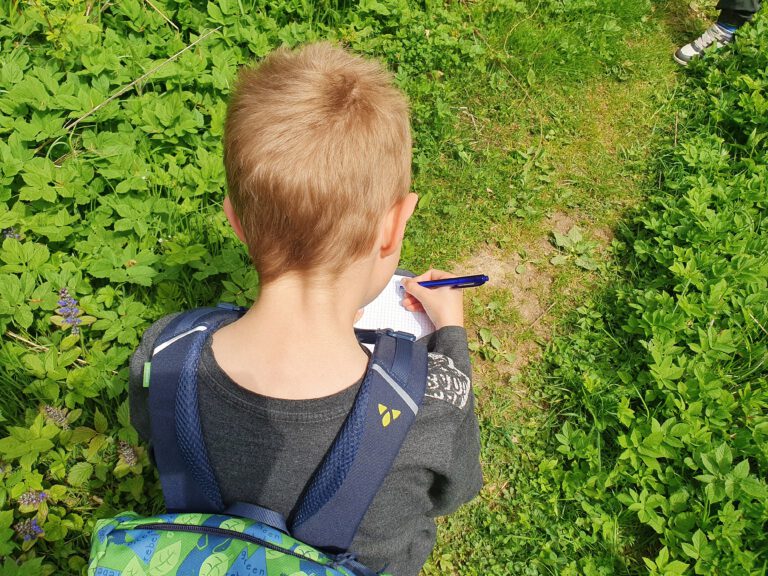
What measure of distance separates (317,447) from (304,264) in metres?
0.43

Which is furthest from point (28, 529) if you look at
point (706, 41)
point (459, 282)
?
point (706, 41)

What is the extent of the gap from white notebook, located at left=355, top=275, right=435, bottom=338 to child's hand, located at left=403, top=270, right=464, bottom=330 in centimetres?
3

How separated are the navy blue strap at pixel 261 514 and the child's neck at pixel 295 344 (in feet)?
0.98

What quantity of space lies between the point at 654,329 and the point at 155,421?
228 cm

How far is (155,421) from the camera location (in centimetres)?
138

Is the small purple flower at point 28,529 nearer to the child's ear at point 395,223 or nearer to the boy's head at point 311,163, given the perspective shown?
the boy's head at point 311,163

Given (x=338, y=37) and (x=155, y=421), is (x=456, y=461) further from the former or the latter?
(x=338, y=37)

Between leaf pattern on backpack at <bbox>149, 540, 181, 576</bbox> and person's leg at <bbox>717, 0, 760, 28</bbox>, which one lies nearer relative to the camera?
leaf pattern on backpack at <bbox>149, 540, 181, 576</bbox>

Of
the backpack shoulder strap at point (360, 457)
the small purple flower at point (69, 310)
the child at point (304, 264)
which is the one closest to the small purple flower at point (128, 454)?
the small purple flower at point (69, 310)

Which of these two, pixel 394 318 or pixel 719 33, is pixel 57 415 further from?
pixel 719 33

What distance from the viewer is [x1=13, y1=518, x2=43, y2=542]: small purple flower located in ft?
7.06

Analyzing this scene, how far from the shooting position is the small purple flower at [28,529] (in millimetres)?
2152

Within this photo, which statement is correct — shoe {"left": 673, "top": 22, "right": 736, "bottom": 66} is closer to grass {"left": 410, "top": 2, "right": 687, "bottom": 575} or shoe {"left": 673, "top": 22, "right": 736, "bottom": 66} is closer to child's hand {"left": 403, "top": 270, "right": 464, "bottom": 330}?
grass {"left": 410, "top": 2, "right": 687, "bottom": 575}

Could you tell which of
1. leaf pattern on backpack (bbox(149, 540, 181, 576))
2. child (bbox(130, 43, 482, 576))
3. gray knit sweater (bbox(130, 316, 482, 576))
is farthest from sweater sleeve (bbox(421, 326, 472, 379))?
leaf pattern on backpack (bbox(149, 540, 181, 576))
